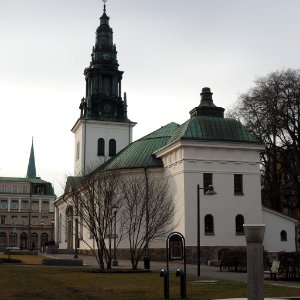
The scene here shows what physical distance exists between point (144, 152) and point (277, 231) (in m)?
13.8

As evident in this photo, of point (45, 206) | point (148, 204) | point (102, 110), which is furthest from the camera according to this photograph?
point (45, 206)

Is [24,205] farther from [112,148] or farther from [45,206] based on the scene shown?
[112,148]

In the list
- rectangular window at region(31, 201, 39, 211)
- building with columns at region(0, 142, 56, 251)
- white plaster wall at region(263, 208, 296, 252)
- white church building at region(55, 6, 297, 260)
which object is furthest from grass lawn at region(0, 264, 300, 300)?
rectangular window at region(31, 201, 39, 211)

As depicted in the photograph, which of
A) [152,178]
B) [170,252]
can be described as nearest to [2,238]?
[152,178]

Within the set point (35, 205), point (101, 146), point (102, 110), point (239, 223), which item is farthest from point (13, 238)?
point (239, 223)

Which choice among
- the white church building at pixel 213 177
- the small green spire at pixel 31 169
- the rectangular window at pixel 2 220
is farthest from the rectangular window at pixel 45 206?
the white church building at pixel 213 177

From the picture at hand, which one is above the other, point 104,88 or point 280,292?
point 104,88

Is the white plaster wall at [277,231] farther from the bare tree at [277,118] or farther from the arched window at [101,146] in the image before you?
the arched window at [101,146]

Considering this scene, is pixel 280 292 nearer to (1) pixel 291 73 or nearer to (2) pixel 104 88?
(1) pixel 291 73

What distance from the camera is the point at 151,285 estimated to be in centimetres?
2197

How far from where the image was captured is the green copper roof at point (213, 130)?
149 feet

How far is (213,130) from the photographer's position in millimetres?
46281

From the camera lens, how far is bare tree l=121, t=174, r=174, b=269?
37875 millimetres

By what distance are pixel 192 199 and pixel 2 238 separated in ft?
281
